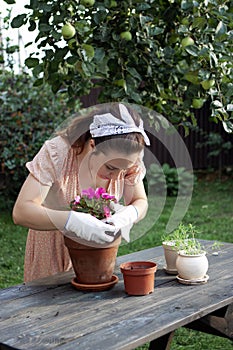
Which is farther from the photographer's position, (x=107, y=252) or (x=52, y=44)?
(x=52, y=44)

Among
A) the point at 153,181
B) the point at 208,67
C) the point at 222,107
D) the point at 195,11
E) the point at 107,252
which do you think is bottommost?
the point at 107,252

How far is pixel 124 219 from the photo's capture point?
1.82m

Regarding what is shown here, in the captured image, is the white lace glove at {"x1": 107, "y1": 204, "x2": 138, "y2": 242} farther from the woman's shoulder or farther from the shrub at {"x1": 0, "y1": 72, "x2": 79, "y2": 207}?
the shrub at {"x1": 0, "y1": 72, "x2": 79, "y2": 207}

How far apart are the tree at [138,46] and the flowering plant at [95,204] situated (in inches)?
26.2

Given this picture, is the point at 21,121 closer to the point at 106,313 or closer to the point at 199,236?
the point at 199,236

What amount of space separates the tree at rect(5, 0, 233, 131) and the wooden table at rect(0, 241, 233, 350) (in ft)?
2.65

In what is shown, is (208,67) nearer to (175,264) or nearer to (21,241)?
(175,264)

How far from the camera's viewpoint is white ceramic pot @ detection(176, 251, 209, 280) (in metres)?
1.87

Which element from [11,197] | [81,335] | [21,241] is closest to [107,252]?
[81,335]

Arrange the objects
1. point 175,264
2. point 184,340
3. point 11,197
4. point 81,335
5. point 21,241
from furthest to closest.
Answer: point 11,197
point 21,241
point 184,340
point 175,264
point 81,335

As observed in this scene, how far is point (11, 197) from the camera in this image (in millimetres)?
6070

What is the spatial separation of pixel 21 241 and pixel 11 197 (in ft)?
4.12

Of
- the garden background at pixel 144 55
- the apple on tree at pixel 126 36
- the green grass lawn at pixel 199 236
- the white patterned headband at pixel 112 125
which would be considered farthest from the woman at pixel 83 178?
the green grass lawn at pixel 199 236

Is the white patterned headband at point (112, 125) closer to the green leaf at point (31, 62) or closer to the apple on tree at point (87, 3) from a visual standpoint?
the apple on tree at point (87, 3)
